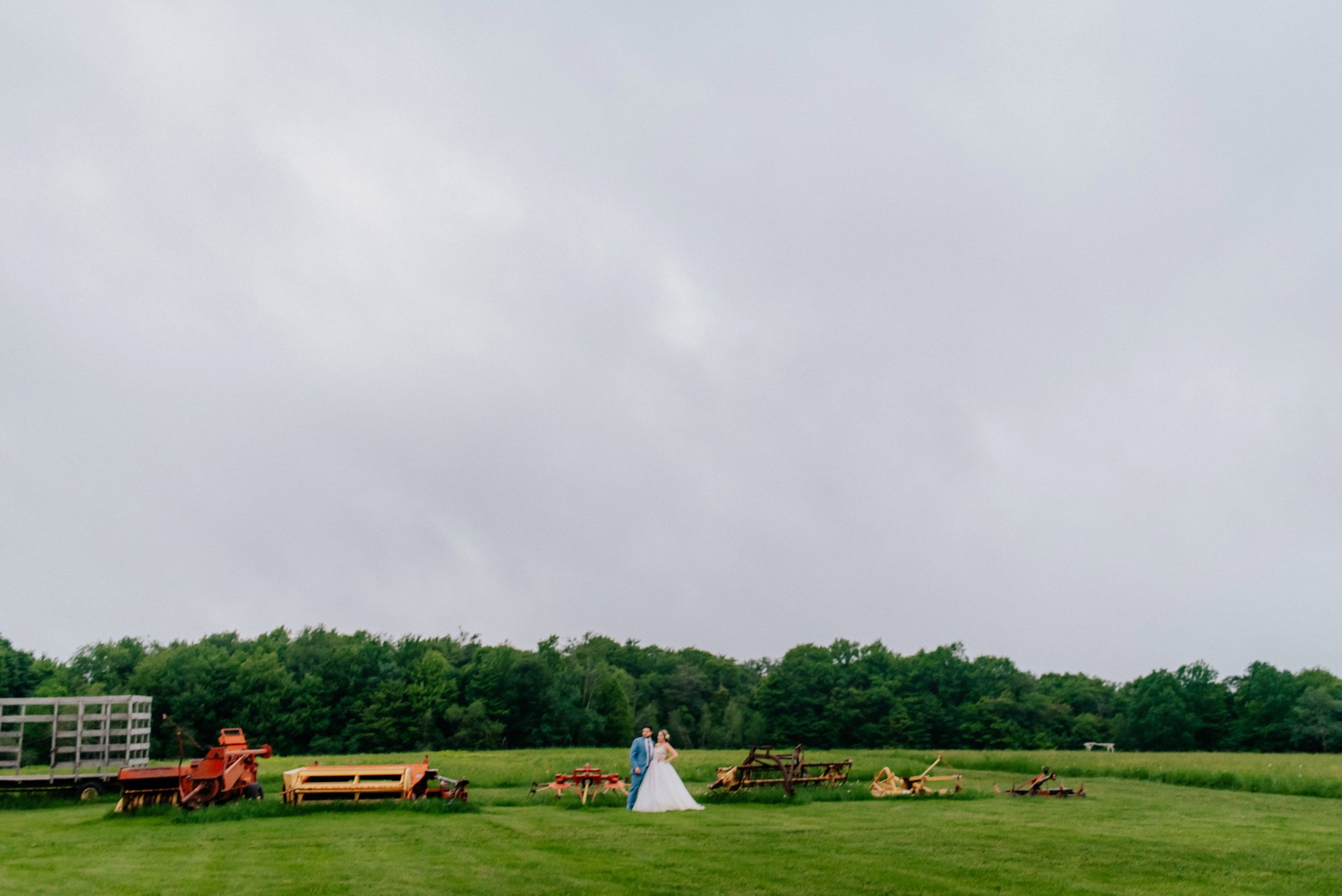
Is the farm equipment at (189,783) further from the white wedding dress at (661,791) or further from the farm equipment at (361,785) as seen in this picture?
the white wedding dress at (661,791)

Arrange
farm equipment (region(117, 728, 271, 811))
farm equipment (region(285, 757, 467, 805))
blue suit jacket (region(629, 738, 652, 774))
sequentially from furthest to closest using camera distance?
blue suit jacket (region(629, 738, 652, 774)), farm equipment (region(285, 757, 467, 805)), farm equipment (region(117, 728, 271, 811))

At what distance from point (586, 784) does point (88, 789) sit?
1268cm

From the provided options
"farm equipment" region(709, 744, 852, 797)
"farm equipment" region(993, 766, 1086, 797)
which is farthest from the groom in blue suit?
"farm equipment" region(993, 766, 1086, 797)

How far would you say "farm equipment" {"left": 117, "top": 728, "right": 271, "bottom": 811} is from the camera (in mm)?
20562

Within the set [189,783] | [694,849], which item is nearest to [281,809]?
[189,783]

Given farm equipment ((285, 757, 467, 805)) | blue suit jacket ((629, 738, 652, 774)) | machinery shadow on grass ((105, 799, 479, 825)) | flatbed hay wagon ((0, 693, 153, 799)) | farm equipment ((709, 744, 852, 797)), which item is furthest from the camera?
flatbed hay wagon ((0, 693, 153, 799))

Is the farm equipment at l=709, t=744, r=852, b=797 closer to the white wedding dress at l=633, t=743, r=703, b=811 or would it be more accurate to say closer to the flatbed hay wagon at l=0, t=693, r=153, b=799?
the white wedding dress at l=633, t=743, r=703, b=811

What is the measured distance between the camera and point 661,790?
21766 mm

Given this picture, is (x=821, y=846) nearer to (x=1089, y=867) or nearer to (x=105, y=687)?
(x=1089, y=867)

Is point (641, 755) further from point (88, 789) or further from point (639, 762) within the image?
point (88, 789)

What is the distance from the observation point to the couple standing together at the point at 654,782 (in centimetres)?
2162

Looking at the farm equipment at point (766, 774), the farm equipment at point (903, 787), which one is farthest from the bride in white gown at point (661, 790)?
the farm equipment at point (903, 787)

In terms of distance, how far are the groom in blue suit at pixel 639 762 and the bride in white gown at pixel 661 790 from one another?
10 cm

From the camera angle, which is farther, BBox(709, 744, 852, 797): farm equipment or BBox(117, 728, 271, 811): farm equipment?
BBox(709, 744, 852, 797): farm equipment
